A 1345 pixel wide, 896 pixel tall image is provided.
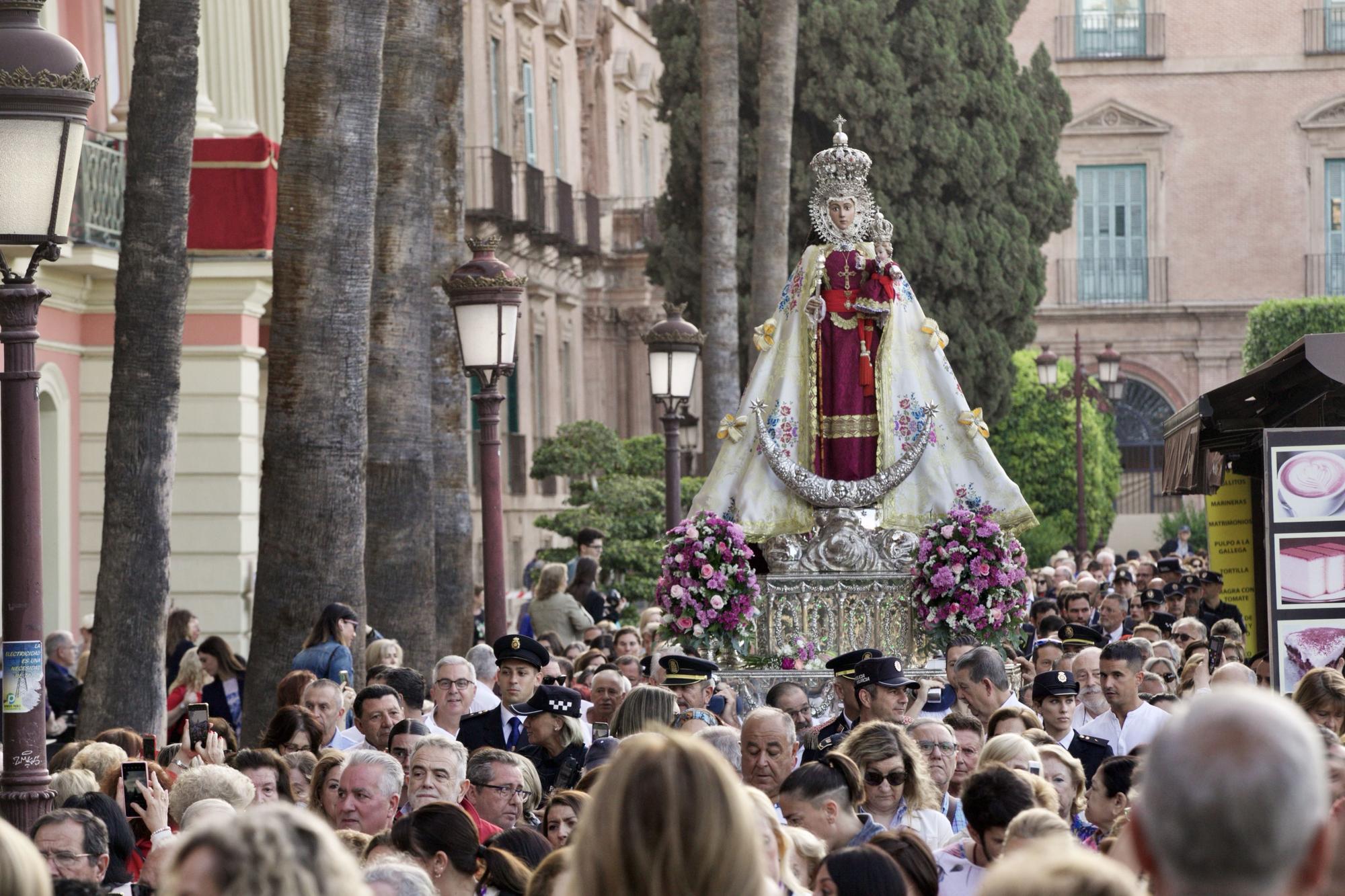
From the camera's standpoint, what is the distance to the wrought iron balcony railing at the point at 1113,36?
5344 cm

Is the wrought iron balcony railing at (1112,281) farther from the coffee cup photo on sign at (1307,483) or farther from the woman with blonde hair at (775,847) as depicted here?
the woman with blonde hair at (775,847)

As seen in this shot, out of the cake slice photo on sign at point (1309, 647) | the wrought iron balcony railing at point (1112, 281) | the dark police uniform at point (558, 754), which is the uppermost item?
the wrought iron balcony railing at point (1112, 281)

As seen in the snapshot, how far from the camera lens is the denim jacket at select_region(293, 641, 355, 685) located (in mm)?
12336

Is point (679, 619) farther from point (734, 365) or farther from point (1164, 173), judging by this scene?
point (1164, 173)

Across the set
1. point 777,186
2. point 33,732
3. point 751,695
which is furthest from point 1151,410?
point 33,732

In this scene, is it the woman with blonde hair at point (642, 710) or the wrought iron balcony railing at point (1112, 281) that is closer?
the woman with blonde hair at point (642, 710)

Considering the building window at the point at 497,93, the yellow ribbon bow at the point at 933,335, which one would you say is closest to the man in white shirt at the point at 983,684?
the yellow ribbon bow at the point at 933,335

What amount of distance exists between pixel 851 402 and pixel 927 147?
19339 mm

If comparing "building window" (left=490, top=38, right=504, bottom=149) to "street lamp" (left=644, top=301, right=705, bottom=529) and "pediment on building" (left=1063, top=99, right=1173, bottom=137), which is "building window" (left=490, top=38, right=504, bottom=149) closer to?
"street lamp" (left=644, top=301, right=705, bottom=529)

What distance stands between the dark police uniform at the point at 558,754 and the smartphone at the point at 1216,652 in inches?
174

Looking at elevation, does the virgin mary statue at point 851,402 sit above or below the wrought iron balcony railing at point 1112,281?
below

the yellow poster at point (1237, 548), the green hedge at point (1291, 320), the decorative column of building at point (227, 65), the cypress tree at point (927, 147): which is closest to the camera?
the yellow poster at point (1237, 548)

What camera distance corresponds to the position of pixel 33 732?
25.8ft

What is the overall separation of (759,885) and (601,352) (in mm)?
40587
